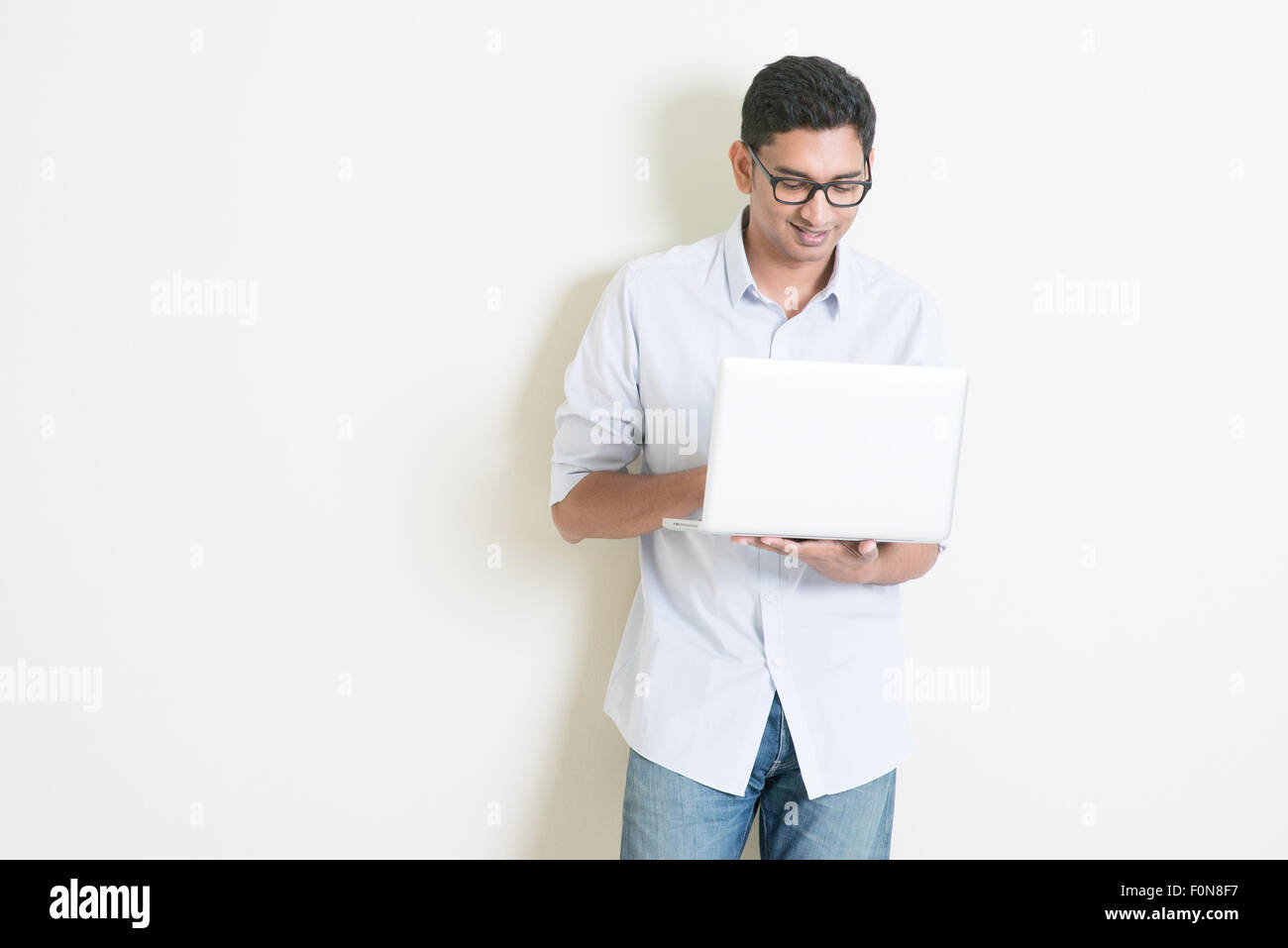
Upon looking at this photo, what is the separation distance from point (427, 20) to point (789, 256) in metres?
0.74

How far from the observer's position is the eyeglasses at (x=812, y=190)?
4.93ft

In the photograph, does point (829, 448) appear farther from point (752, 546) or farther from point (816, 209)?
point (816, 209)

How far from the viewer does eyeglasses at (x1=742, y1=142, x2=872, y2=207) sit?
1504 millimetres

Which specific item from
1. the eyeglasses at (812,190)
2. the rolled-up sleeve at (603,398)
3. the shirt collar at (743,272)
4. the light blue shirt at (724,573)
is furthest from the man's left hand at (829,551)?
the eyeglasses at (812,190)

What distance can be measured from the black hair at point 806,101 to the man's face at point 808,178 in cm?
1

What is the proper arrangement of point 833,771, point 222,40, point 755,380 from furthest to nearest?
point 222,40 → point 833,771 → point 755,380

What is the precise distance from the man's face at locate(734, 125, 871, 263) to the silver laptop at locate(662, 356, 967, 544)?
308 millimetres

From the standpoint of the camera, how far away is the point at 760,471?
1.30 metres

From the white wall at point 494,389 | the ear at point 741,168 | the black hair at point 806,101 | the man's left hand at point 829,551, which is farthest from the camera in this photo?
the white wall at point 494,389

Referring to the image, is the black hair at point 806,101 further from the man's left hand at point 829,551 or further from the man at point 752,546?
the man's left hand at point 829,551

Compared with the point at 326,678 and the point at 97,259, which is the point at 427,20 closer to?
the point at 97,259

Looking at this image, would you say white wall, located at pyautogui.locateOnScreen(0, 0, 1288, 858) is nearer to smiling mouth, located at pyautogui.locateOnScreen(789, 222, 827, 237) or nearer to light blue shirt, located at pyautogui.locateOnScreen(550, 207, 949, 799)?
light blue shirt, located at pyautogui.locateOnScreen(550, 207, 949, 799)

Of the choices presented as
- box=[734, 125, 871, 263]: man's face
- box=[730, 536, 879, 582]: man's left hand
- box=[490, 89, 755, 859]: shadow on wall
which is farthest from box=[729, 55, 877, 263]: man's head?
box=[730, 536, 879, 582]: man's left hand
